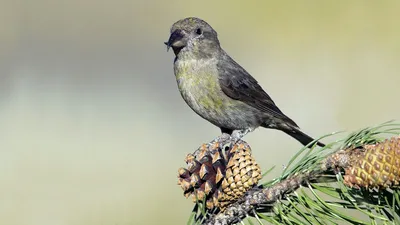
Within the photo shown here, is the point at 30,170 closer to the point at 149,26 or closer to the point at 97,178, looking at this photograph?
the point at 97,178

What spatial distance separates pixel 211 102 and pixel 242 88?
47 cm

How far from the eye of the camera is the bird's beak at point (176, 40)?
498 cm

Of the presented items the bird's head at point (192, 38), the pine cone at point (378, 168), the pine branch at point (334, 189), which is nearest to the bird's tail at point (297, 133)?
the bird's head at point (192, 38)

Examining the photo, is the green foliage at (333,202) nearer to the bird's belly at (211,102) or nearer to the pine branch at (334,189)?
the pine branch at (334,189)

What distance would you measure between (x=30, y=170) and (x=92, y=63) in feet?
12.7

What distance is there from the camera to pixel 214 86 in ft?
16.7

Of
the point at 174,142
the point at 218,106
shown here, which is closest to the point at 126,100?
the point at 174,142

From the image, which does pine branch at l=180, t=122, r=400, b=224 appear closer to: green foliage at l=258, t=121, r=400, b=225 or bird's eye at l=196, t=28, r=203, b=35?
green foliage at l=258, t=121, r=400, b=225

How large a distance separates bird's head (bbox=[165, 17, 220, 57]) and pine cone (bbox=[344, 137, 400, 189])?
9.45 ft

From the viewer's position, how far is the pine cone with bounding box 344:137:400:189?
2125 mm

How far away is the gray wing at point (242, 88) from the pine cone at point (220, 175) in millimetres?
2465

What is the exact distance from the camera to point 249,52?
1145cm

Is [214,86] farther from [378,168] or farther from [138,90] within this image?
[138,90]

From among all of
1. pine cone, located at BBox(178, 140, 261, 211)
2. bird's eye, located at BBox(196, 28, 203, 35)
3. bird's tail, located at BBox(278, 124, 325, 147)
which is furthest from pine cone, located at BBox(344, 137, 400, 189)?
bird's tail, located at BBox(278, 124, 325, 147)
